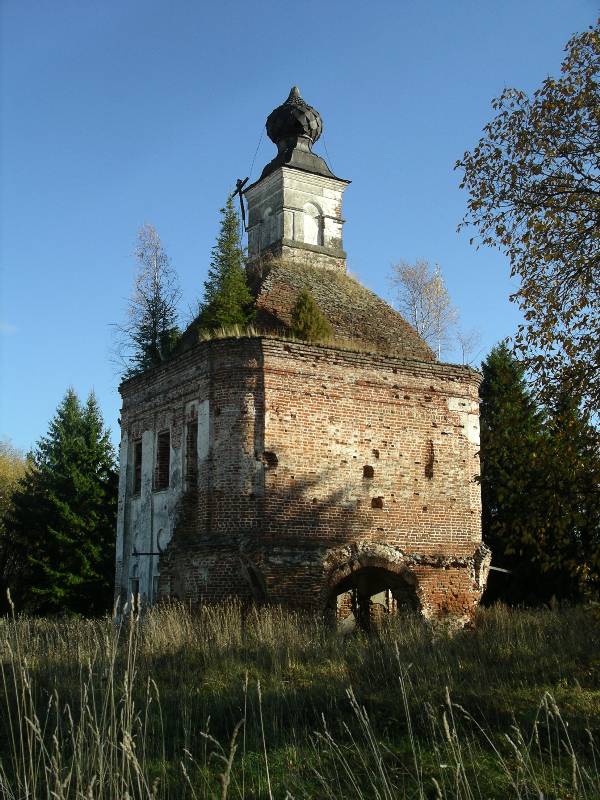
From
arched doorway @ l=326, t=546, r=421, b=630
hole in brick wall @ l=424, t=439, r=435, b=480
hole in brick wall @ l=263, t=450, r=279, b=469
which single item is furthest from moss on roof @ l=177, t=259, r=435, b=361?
arched doorway @ l=326, t=546, r=421, b=630

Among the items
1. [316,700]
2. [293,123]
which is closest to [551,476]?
[316,700]

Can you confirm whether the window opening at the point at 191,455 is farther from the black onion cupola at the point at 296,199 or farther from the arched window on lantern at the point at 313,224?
the arched window on lantern at the point at 313,224

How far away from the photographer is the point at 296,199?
73.9ft

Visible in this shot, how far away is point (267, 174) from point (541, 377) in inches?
613

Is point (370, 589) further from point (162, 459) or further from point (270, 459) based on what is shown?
point (162, 459)

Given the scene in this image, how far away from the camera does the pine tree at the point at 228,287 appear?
58.9 feet

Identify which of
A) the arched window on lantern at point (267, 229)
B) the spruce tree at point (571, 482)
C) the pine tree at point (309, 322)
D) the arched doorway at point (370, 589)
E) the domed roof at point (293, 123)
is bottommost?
the arched doorway at point (370, 589)

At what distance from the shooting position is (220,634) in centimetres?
1262

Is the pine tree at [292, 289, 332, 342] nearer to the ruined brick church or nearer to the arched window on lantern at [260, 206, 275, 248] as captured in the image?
the ruined brick church

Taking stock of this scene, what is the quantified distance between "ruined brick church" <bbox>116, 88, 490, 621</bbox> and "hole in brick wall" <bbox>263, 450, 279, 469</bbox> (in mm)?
20

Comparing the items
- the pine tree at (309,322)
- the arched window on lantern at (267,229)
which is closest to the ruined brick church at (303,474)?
the pine tree at (309,322)

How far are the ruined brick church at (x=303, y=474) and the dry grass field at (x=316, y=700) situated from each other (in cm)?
139

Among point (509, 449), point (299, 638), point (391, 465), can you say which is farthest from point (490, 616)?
point (509, 449)

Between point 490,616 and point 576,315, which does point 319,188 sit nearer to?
point 490,616
